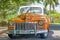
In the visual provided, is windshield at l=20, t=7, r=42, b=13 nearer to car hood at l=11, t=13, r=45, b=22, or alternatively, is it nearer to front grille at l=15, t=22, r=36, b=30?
car hood at l=11, t=13, r=45, b=22

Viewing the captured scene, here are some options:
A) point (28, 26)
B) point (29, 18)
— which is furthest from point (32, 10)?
point (28, 26)

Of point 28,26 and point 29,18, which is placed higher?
point 29,18

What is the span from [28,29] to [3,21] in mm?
12690

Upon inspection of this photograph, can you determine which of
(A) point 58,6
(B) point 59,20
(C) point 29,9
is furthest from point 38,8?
(A) point 58,6

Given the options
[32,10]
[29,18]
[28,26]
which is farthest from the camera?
[32,10]

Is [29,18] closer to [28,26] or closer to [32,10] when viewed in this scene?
[28,26]

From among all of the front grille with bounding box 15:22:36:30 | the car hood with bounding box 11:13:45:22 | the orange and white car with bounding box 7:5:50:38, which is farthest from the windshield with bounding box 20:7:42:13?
the front grille with bounding box 15:22:36:30

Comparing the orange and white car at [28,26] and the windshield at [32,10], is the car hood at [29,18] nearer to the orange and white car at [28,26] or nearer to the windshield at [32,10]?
the orange and white car at [28,26]

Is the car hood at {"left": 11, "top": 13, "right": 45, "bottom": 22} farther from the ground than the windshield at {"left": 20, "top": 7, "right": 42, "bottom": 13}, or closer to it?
closer to it

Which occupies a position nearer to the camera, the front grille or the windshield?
the front grille

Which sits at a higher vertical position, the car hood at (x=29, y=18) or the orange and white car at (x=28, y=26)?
the car hood at (x=29, y=18)

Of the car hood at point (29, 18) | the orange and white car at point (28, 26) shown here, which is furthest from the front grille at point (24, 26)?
the car hood at point (29, 18)

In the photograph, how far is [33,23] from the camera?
11.9 metres

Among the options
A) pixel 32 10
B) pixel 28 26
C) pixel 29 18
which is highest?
pixel 32 10
